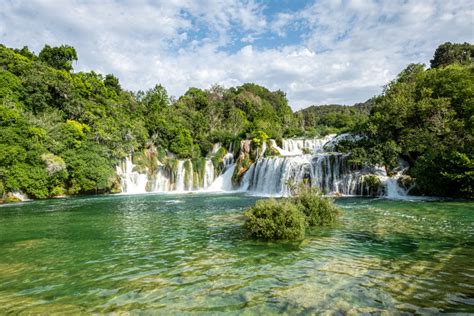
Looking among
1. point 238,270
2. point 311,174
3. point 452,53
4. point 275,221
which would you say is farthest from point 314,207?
point 452,53

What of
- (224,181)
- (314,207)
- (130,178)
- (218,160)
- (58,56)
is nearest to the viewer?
(314,207)

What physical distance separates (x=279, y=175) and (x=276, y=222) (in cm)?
2010

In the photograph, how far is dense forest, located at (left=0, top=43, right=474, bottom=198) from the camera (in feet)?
71.9

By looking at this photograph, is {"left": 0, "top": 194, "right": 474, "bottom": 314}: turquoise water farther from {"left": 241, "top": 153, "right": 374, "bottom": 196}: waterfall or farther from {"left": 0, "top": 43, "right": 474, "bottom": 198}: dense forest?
{"left": 241, "top": 153, "right": 374, "bottom": 196}: waterfall

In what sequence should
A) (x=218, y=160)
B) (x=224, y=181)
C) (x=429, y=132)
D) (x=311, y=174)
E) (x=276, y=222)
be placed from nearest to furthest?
(x=276, y=222) → (x=429, y=132) → (x=311, y=174) → (x=224, y=181) → (x=218, y=160)

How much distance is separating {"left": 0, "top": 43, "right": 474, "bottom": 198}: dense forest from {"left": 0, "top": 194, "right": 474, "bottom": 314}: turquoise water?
40.6 ft

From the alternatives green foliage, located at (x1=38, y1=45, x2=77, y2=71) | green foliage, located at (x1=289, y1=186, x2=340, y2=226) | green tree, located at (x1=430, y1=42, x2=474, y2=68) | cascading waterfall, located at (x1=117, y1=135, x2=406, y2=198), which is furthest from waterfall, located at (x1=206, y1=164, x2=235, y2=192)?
green tree, located at (x1=430, y1=42, x2=474, y2=68)

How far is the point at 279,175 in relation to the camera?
29641 millimetres

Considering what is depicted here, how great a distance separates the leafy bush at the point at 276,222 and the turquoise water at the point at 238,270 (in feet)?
1.55

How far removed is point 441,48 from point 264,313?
2611 inches

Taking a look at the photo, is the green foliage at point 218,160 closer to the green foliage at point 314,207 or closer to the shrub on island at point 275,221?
the green foliage at point 314,207

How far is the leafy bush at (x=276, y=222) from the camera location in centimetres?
967

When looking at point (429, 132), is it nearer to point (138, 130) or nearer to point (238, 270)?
point (238, 270)

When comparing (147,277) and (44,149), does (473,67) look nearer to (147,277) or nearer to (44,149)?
(147,277)
